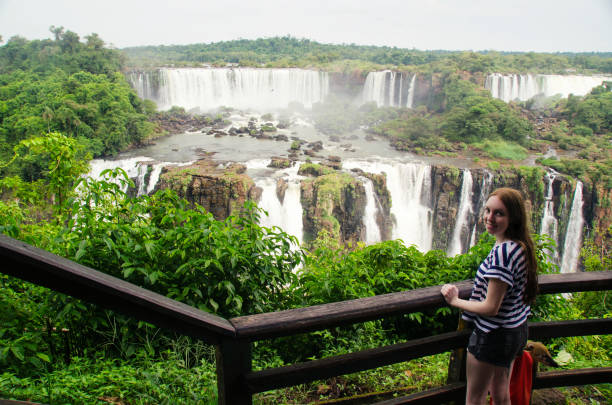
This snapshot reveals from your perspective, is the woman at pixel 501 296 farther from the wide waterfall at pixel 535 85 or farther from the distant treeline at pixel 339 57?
the distant treeline at pixel 339 57

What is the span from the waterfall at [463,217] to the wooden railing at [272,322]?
585 inches

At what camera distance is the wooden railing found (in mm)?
1046

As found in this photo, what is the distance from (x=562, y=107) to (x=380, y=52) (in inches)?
551

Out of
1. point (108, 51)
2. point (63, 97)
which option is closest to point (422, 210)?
point (63, 97)

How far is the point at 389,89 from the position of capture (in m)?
25.8

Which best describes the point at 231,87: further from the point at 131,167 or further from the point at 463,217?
the point at 463,217

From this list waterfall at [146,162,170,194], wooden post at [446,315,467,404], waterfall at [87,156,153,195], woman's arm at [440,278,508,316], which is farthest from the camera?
waterfall at [87,156,153,195]

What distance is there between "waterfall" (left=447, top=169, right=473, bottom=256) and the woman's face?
50.5 ft

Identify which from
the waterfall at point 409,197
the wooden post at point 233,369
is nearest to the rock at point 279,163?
the waterfall at point 409,197

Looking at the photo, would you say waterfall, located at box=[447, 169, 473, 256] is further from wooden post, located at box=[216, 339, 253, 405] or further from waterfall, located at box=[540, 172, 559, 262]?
wooden post, located at box=[216, 339, 253, 405]

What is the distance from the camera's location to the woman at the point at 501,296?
5.07 feet

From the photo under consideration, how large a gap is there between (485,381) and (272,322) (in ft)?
2.93

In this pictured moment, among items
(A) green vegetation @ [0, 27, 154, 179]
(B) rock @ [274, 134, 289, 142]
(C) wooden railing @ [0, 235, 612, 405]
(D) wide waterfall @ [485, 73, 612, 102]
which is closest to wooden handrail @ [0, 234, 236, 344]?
(C) wooden railing @ [0, 235, 612, 405]

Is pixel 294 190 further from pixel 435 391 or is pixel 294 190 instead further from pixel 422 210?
pixel 435 391
